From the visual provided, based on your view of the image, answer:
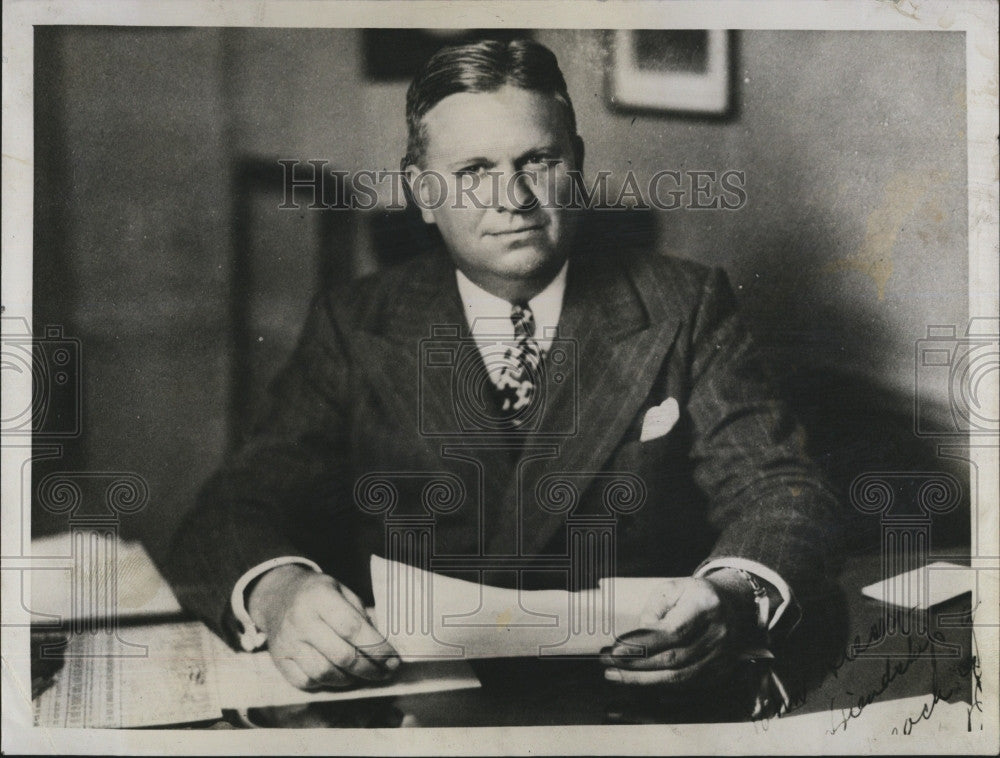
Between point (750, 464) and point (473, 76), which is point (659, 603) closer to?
point (750, 464)

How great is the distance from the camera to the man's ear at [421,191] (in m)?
2.34

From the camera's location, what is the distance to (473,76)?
92.0 inches

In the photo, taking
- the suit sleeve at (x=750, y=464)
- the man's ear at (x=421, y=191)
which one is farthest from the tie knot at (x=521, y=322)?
the suit sleeve at (x=750, y=464)

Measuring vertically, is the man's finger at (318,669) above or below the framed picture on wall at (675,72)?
below

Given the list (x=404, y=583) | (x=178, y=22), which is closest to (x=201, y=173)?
(x=178, y=22)

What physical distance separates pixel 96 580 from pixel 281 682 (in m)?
0.58

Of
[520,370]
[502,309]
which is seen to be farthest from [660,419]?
[502,309]

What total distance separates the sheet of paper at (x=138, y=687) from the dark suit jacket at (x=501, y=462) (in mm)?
145

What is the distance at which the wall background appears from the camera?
7.70 ft

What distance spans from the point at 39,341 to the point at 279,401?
0.68m

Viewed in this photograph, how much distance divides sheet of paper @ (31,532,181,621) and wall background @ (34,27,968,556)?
2.4 inches

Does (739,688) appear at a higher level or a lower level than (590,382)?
lower

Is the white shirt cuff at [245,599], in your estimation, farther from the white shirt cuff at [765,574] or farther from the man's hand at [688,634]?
the white shirt cuff at [765,574]

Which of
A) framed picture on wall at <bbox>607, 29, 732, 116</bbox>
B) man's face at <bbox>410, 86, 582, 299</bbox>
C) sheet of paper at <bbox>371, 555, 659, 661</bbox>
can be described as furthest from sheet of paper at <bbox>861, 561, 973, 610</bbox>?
framed picture on wall at <bbox>607, 29, 732, 116</bbox>
